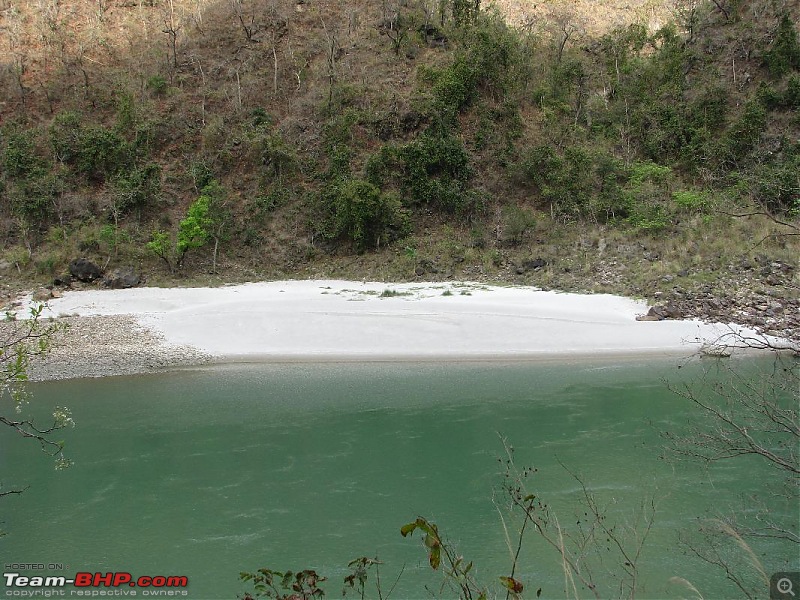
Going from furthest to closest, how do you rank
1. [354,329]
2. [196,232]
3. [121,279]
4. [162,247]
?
[196,232], [162,247], [121,279], [354,329]

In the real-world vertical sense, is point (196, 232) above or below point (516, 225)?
below

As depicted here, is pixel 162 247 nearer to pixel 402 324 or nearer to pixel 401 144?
pixel 401 144

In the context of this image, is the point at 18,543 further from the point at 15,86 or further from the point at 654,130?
the point at 15,86

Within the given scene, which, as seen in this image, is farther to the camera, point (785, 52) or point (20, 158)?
point (20, 158)

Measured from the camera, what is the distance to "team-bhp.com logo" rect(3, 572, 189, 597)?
6133mm

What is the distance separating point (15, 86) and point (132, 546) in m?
29.7

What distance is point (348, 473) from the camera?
9.37 metres

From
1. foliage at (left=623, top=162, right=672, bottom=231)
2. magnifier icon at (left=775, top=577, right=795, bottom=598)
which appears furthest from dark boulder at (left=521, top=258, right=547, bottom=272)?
magnifier icon at (left=775, top=577, right=795, bottom=598)

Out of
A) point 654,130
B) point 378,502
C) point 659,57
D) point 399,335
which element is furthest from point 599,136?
point 378,502

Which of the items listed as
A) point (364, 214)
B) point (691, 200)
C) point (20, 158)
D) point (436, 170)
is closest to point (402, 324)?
point (364, 214)

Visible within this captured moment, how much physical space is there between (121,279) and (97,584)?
682 inches

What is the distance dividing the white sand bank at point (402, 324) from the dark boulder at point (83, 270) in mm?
2162

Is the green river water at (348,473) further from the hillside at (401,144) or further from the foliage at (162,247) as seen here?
the foliage at (162,247)

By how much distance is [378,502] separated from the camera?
27.8 feet
